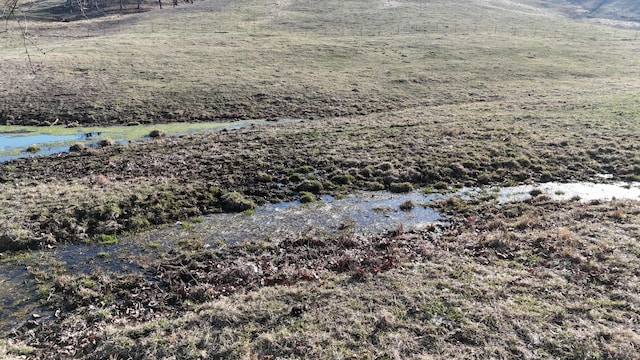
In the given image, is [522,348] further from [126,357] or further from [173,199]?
[173,199]

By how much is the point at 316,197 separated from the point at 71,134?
69.1 feet

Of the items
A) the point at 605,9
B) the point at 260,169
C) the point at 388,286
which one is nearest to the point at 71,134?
the point at 260,169

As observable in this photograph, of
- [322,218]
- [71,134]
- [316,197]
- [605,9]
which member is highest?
[605,9]

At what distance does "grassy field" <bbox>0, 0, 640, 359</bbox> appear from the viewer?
35.7ft

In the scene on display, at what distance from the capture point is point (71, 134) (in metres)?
29.5

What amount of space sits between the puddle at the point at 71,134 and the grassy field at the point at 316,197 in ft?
6.33

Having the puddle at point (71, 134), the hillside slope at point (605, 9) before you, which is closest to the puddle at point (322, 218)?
the puddle at point (71, 134)

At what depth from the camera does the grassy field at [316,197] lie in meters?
10.9

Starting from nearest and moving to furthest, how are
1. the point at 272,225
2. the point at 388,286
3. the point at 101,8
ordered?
the point at 388,286 < the point at 272,225 < the point at 101,8

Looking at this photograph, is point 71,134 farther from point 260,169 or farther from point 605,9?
point 605,9

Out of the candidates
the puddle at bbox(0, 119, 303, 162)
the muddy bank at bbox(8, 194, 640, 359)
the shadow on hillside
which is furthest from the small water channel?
the shadow on hillside

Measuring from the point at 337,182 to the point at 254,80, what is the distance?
26106 mm

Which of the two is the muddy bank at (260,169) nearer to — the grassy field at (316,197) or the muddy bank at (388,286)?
the grassy field at (316,197)

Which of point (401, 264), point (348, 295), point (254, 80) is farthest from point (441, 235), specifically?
point (254, 80)
